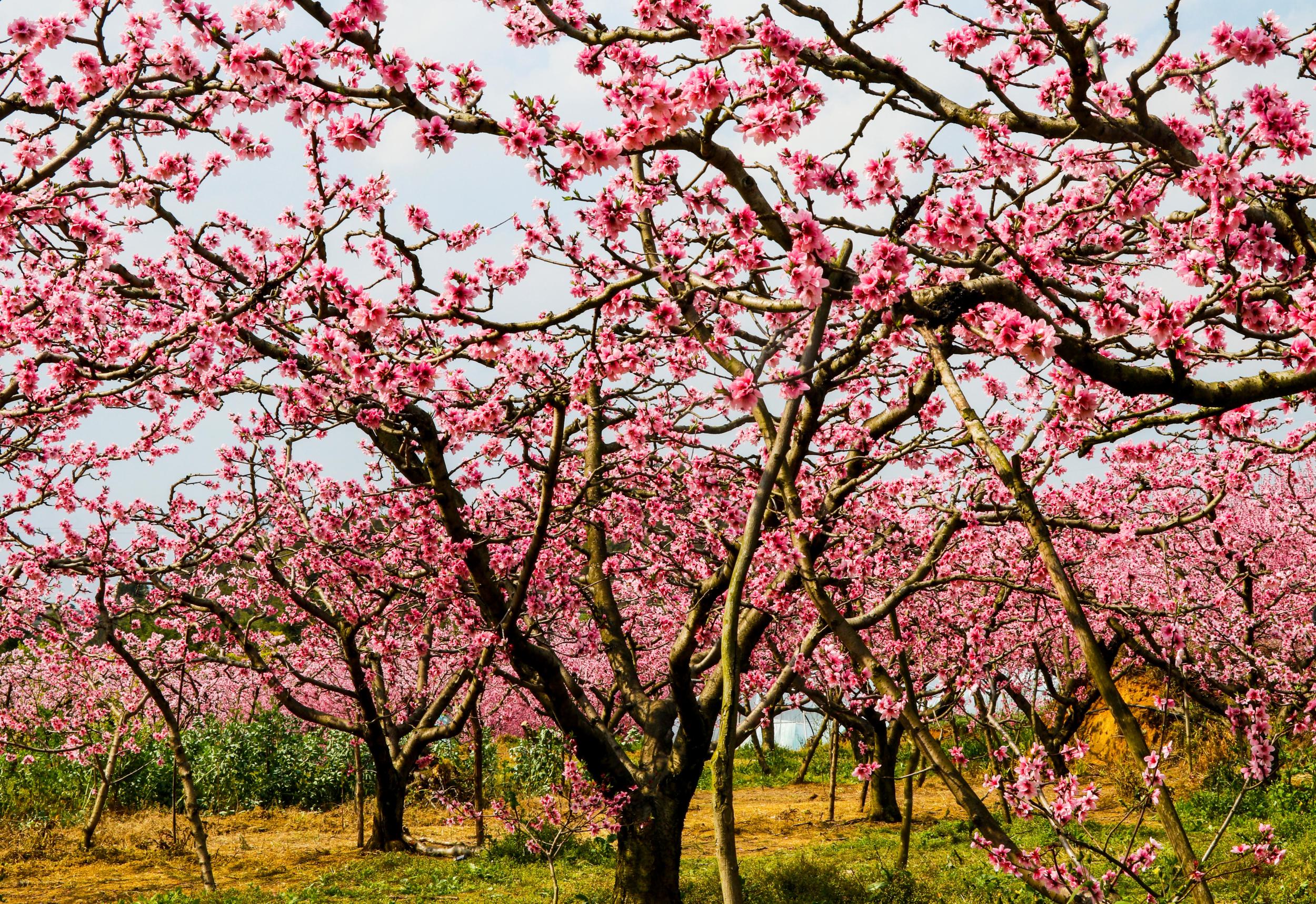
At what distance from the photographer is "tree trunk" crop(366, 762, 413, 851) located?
1255 centimetres

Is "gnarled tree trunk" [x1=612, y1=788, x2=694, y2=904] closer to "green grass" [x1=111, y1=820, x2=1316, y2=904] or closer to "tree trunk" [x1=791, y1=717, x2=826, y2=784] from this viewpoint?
"green grass" [x1=111, y1=820, x2=1316, y2=904]

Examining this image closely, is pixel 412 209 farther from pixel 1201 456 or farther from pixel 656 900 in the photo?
pixel 1201 456

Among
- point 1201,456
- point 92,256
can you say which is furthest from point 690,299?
point 1201,456

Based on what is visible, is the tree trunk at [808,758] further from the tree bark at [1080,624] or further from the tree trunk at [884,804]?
the tree bark at [1080,624]

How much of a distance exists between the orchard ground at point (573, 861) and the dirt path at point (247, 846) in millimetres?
43

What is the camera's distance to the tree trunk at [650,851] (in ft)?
27.1

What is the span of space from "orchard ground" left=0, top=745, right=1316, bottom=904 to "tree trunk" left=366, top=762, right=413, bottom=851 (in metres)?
0.32

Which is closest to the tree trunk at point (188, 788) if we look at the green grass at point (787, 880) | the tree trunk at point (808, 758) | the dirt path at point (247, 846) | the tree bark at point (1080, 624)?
the green grass at point (787, 880)

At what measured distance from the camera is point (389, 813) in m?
12.9

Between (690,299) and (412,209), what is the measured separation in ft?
9.99

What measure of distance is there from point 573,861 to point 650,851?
15.2 feet

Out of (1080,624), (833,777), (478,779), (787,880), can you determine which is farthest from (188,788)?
(833,777)

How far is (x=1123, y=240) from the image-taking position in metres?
6.53

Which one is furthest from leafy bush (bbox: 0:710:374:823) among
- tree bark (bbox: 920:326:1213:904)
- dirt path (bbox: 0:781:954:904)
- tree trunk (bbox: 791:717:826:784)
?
tree bark (bbox: 920:326:1213:904)
